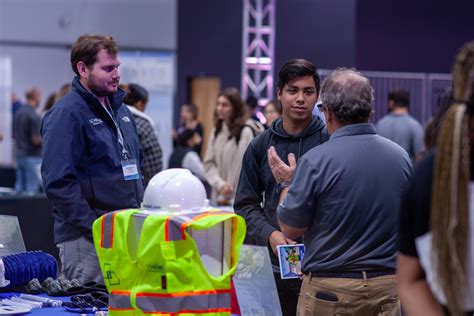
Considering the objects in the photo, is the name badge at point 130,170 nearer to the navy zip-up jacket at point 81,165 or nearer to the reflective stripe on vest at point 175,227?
the navy zip-up jacket at point 81,165

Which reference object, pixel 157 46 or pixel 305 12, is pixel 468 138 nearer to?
pixel 305 12

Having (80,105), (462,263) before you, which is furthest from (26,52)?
(462,263)

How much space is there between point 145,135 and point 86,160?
2.22m

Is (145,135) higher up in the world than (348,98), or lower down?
lower down

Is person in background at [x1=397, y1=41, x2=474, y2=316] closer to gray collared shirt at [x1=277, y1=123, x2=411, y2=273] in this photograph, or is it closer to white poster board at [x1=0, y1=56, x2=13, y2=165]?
gray collared shirt at [x1=277, y1=123, x2=411, y2=273]

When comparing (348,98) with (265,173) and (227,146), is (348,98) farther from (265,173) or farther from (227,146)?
(227,146)

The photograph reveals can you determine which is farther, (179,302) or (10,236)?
(10,236)

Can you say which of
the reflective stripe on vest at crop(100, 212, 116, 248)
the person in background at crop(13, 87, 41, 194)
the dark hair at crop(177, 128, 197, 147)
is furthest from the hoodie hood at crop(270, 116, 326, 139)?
the person in background at crop(13, 87, 41, 194)

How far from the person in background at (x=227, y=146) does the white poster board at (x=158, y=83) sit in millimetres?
8761

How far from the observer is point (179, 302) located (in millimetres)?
2695

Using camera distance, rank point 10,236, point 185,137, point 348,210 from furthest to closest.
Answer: point 185,137, point 10,236, point 348,210

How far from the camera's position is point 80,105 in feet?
12.6

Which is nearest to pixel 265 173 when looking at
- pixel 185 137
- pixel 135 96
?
pixel 135 96

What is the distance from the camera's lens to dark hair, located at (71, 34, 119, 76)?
3859 millimetres
